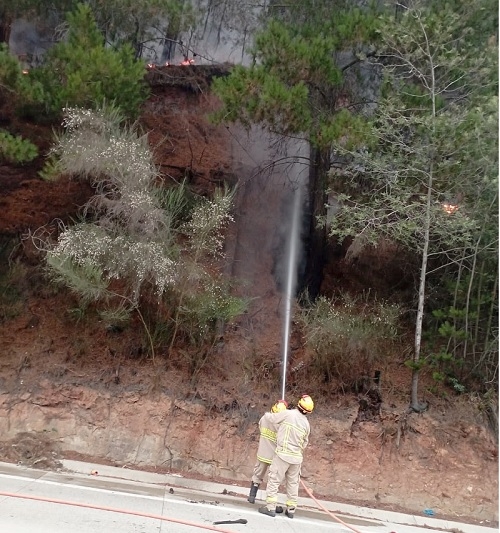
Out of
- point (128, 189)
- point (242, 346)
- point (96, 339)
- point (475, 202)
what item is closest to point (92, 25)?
point (128, 189)

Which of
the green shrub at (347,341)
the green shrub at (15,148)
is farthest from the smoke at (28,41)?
the green shrub at (347,341)

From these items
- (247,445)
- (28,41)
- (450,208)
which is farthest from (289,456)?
(28,41)

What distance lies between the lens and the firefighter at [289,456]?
6641 millimetres

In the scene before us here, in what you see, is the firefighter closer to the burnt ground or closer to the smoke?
the burnt ground

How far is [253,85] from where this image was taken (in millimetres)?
8969

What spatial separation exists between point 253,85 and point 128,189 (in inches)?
104

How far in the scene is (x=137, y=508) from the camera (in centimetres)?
650

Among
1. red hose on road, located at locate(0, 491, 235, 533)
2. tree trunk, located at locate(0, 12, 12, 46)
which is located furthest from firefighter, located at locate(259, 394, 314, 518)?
tree trunk, located at locate(0, 12, 12, 46)

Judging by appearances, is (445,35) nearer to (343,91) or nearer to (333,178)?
(343,91)

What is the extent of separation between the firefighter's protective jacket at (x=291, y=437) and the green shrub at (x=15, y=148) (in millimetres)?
5992

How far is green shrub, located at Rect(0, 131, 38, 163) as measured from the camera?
8992 mm

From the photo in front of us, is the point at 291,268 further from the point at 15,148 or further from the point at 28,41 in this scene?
the point at 28,41

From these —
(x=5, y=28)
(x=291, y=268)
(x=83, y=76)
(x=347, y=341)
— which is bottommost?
(x=347, y=341)

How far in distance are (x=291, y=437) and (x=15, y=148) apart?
629cm
